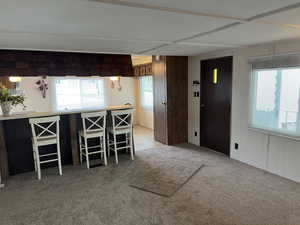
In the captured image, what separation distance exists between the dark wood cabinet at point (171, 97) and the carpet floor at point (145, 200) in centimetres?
154

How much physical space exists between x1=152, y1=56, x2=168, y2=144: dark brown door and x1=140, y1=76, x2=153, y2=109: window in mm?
1626

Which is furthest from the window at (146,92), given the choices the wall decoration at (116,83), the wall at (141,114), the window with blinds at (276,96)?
the window with blinds at (276,96)

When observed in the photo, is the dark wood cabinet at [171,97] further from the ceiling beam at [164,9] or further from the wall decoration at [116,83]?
the ceiling beam at [164,9]

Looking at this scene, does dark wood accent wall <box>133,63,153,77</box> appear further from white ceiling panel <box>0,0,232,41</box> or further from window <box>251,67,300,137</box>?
white ceiling panel <box>0,0,232,41</box>

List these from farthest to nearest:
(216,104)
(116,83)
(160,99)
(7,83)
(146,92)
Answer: (116,83), (146,92), (7,83), (160,99), (216,104)

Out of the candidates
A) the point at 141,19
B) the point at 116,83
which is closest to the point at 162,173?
the point at 141,19

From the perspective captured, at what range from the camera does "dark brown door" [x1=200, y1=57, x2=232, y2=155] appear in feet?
13.6

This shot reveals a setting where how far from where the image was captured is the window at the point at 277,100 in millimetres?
3016

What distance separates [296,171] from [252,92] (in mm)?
1387

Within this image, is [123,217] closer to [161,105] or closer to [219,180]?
[219,180]

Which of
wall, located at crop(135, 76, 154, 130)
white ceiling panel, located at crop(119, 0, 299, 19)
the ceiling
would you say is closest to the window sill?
the ceiling

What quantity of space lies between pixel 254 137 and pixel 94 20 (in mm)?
3208

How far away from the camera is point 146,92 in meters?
7.20

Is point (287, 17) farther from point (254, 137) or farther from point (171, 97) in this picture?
point (171, 97)
